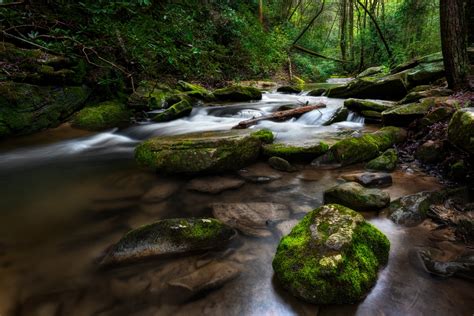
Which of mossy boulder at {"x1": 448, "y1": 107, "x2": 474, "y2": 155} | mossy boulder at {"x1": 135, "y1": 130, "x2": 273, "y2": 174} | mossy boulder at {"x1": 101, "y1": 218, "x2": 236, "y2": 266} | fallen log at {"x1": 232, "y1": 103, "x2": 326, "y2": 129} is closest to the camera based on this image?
mossy boulder at {"x1": 101, "y1": 218, "x2": 236, "y2": 266}

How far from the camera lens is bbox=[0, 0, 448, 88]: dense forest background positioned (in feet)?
12.5

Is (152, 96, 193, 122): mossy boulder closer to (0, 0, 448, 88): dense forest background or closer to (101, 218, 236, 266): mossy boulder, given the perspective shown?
(0, 0, 448, 88): dense forest background

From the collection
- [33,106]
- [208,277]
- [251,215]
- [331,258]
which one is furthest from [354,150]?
[33,106]

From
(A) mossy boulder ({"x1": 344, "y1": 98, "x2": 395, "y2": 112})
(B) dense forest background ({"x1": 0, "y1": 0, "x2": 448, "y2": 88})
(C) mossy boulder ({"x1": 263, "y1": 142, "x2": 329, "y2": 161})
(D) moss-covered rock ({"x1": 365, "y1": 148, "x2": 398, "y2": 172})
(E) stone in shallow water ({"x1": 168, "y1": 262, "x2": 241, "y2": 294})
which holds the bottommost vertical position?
(E) stone in shallow water ({"x1": 168, "y1": 262, "x2": 241, "y2": 294})

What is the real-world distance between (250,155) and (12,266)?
3459 millimetres

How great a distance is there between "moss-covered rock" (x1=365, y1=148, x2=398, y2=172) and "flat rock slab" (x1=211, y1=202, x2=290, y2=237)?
1.93 m

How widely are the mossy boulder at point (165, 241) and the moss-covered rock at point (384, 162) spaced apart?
3.03 meters

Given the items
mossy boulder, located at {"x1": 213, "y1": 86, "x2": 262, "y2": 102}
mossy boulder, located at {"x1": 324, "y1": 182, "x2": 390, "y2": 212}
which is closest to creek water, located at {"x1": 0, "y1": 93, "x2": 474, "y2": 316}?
mossy boulder, located at {"x1": 324, "y1": 182, "x2": 390, "y2": 212}

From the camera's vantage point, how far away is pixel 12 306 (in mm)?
2373

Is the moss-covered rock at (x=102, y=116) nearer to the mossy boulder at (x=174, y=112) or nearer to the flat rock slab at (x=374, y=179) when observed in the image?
the mossy boulder at (x=174, y=112)

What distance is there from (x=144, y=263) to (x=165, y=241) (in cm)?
27

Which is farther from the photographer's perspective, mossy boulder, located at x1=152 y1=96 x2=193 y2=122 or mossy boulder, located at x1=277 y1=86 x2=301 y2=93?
mossy boulder, located at x1=277 y1=86 x2=301 y2=93

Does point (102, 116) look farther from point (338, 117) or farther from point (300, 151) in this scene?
point (338, 117)

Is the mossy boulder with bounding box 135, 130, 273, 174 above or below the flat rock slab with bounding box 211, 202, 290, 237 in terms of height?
above
